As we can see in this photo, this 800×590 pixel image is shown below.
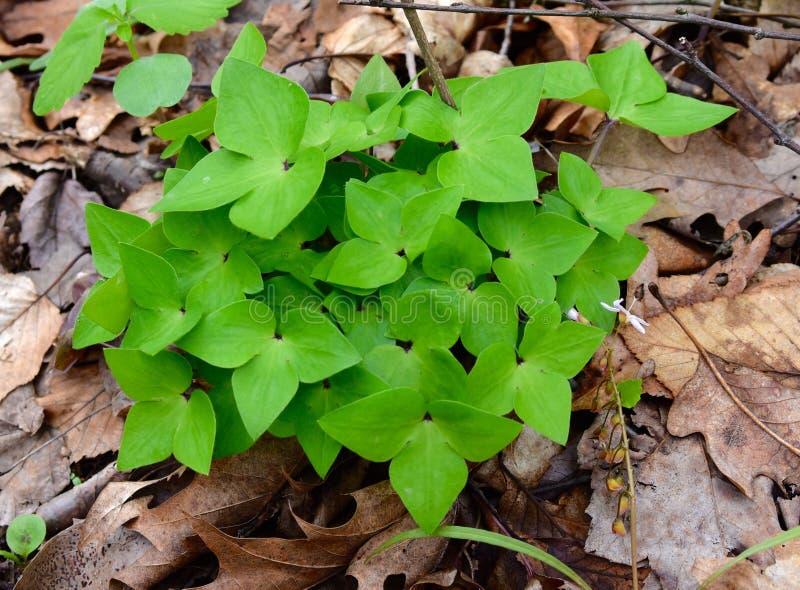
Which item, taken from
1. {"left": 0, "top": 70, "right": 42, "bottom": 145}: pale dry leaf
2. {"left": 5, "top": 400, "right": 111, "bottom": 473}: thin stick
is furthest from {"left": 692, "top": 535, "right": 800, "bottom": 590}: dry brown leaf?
{"left": 0, "top": 70, "right": 42, "bottom": 145}: pale dry leaf

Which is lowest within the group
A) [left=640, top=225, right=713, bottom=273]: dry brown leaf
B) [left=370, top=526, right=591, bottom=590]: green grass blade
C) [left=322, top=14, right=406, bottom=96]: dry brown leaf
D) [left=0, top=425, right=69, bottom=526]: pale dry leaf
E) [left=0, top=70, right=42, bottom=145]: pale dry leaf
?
[left=0, top=425, right=69, bottom=526]: pale dry leaf

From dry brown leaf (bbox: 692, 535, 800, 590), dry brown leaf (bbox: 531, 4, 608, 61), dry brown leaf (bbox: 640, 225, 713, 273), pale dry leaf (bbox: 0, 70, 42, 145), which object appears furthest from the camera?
pale dry leaf (bbox: 0, 70, 42, 145)

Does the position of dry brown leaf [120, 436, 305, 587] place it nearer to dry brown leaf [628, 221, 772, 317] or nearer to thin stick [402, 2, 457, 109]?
thin stick [402, 2, 457, 109]

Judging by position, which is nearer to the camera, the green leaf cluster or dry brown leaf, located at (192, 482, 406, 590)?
dry brown leaf, located at (192, 482, 406, 590)

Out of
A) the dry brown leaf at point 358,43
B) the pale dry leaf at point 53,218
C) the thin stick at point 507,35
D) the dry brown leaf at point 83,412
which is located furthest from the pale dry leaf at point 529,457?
the pale dry leaf at point 53,218

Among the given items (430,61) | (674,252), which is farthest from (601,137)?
(430,61)

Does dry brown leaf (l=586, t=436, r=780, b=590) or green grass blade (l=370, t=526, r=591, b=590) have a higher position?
green grass blade (l=370, t=526, r=591, b=590)

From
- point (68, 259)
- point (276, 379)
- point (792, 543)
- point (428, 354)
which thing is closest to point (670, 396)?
point (792, 543)

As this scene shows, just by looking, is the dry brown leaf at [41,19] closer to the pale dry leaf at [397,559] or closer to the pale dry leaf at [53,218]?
the pale dry leaf at [53,218]
